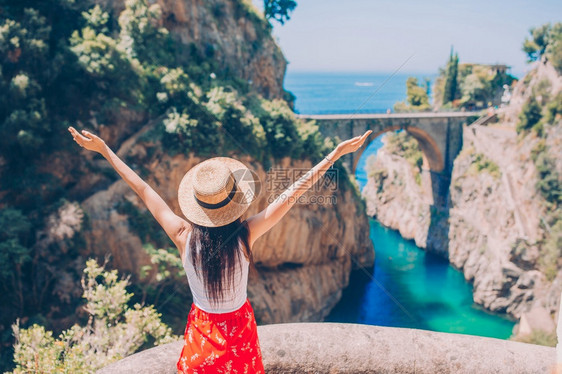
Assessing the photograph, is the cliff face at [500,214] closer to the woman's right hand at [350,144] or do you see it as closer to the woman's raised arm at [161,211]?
the woman's right hand at [350,144]

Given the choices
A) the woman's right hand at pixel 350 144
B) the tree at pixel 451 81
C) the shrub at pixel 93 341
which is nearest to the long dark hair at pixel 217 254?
the woman's right hand at pixel 350 144

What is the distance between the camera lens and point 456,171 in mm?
28062

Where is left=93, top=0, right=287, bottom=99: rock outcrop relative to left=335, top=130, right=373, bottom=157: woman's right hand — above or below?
above

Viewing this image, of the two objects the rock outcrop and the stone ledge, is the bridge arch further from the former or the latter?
the stone ledge

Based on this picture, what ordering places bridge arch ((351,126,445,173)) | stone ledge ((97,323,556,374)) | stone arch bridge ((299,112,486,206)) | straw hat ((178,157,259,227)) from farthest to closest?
bridge arch ((351,126,445,173))
stone arch bridge ((299,112,486,206))
stone ledge ((97,323,556,374))
straw hat ((178,157,259,227))

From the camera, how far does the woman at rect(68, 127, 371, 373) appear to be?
227 cm

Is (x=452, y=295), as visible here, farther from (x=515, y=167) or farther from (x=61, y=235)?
(x=61, y=235)

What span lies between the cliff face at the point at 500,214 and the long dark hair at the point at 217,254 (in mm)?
18868

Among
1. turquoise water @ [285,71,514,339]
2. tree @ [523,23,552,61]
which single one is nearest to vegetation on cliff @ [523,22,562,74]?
tree @ [523,23,552,61]

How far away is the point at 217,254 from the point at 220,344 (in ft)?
1.47

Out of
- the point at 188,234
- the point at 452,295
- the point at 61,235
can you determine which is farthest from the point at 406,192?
the point at 188,234

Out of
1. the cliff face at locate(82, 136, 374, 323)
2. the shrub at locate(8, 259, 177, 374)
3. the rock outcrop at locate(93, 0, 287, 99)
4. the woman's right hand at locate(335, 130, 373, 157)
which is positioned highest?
the rock outcrop at locate(93, 0, 287, 99)

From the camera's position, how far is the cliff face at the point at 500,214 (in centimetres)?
2098

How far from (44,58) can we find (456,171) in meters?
23.2
